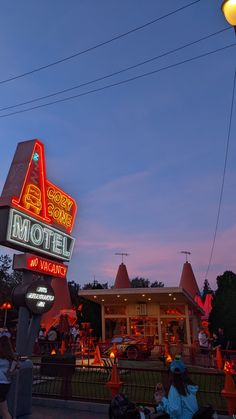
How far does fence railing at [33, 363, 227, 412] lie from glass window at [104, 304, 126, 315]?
18076mm

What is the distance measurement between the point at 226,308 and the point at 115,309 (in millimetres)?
9456

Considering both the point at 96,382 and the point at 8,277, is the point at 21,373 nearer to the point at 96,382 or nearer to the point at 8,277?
the point at 96,382

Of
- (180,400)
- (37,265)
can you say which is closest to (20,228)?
(37,265)

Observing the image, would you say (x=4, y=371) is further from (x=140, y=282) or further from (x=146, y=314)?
(x=140, y=282)

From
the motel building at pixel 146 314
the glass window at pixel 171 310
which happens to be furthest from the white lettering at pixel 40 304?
the glass window at pixel 171 310

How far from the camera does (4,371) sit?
650cm

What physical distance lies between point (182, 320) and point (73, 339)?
26.7 feet

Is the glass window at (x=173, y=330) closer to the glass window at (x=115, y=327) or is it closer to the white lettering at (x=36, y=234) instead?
the glass window at (x=115, y=327)

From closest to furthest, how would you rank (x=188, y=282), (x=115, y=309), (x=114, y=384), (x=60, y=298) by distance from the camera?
(x=114, y=384) → (x=115, y=309) → (x=60, y=298) → (x=188, y=282)

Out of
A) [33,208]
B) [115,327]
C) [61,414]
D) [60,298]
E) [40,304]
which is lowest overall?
[61,414]

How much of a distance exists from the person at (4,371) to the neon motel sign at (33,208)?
4522 mm

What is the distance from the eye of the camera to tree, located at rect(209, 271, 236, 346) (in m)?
22.7

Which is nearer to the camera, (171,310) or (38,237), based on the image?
(38,237)

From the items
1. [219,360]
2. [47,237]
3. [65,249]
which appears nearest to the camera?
[47,237]
